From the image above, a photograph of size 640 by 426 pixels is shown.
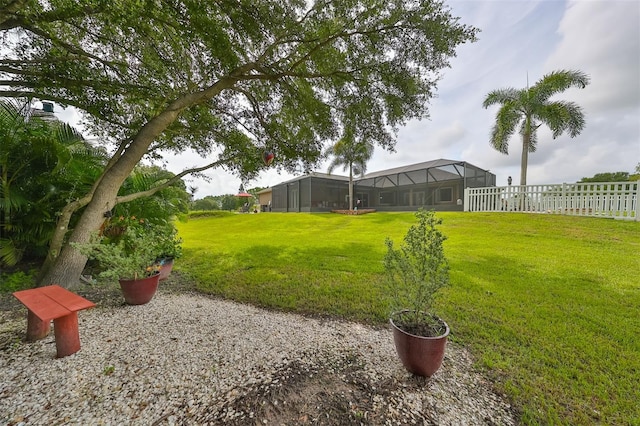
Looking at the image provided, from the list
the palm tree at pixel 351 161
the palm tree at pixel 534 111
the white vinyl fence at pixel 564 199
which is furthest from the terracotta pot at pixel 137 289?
the palm tree at pixel 534 111

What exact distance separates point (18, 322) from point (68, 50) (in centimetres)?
354

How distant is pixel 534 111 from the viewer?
12.0 metres

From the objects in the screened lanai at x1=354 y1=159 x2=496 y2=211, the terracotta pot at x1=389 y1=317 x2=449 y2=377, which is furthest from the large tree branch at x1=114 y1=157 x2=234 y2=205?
the screened lanai at x1=354 y1=159 x2=496 y2=211

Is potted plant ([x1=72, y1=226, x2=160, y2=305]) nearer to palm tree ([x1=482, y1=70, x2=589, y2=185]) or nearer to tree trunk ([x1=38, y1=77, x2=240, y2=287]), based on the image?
tree trunk ([x1=38, y1=77, x2=240, y2=287])

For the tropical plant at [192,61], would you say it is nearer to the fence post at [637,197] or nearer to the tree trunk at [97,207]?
the tree trunk at [97,207]

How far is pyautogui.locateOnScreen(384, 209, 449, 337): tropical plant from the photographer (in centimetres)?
184

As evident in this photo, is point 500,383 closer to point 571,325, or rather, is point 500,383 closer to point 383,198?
point 571,325

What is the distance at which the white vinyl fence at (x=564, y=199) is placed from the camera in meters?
7.39

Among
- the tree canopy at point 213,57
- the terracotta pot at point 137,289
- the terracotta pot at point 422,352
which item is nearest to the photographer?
the terracotta pot at point 422,352

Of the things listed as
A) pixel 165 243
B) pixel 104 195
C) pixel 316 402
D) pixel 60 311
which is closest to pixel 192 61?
pixel 104 195

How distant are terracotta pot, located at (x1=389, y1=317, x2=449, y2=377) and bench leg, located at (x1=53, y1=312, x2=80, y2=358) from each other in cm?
272

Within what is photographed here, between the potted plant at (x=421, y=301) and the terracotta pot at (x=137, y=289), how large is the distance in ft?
10.0

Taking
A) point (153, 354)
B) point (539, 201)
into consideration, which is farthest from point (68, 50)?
point (539, 201)

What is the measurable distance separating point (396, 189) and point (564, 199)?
386 inches
